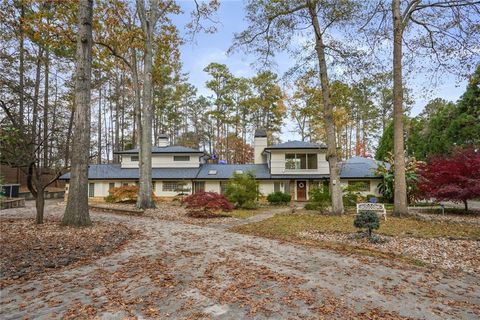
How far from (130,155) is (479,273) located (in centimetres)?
2273

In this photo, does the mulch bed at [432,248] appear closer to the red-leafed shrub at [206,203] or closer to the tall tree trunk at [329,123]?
the tall tree trunk at [329,123]

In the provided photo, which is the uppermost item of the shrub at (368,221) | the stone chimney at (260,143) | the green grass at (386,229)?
the stone chimney at (260,143)

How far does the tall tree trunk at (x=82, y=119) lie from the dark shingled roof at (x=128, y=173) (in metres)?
13.3

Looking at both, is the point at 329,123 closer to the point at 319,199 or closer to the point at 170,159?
the point at 319,199

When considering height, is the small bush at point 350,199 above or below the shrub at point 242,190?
below

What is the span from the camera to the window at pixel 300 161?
71.4 feet

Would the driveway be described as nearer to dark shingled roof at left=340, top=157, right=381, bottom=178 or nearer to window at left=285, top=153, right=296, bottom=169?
window at left=285, top=153, right=296, bottom=169

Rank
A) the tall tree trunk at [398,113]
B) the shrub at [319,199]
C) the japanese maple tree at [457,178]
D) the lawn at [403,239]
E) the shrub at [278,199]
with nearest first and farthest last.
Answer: the lawn at [403,239] < the japanese maple tree at [457,178] < the tall tree trunk at [398,113] < the shrub at [319,199] < the shrub at [278,199]

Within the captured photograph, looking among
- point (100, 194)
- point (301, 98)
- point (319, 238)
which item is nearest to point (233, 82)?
point (301, 98)

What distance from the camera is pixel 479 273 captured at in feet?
16.2

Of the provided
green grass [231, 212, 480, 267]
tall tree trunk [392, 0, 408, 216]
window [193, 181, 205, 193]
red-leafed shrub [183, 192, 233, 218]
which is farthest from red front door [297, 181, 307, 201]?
red-leafed shrub [183, 192, 233, 218]

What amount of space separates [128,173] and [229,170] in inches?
322

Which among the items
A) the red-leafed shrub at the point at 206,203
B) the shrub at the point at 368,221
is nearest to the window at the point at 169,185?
the red-leafed shrub at the point at 206,203

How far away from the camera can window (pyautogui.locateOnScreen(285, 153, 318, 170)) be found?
71.4 ft
